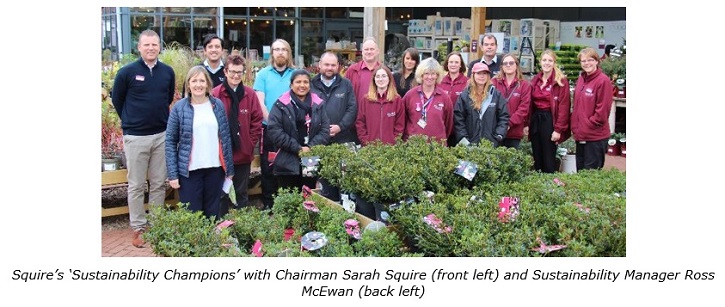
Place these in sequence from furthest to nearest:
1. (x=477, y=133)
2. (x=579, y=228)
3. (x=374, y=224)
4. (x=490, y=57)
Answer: (x=490, y=57)
(x=477, y=133)
(x=374, y=224)
(x=579, y=228)

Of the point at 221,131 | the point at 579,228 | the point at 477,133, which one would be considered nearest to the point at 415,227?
the point at 579,228

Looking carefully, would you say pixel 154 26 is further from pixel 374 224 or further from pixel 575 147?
pixel 374 224

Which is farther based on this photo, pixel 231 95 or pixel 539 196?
pixel 231 95

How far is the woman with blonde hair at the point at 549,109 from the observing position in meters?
6.71

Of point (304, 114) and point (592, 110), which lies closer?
point (304, 114)

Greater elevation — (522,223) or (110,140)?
(110,140)

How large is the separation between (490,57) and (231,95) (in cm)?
269

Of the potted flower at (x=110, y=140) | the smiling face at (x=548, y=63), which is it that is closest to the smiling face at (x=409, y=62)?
the smiling face at (x=548, y=63)

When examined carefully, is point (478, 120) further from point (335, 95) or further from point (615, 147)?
point (615, 147)

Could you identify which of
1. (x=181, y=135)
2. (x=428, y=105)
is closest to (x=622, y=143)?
(x=428, y=105)

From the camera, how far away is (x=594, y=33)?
43.2 ft

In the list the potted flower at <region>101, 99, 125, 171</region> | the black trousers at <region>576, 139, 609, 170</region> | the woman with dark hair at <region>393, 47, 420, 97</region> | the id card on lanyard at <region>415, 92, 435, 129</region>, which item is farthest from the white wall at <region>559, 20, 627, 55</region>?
the potted flower at <region>101, 99, 125, 171</region>

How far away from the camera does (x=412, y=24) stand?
14609mm

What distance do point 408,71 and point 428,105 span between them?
0.72 meters
